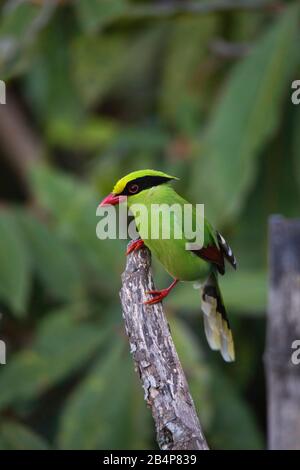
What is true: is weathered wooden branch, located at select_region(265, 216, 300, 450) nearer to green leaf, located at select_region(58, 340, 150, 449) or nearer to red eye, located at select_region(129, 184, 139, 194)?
red eye, located at select_region(129, 184, 139, 194)

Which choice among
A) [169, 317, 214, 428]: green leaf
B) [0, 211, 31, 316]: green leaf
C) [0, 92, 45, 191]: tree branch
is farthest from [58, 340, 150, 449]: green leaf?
[0, 92, 45, 191]: tree branch

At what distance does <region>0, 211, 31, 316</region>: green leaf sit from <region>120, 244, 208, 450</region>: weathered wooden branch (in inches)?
62.4

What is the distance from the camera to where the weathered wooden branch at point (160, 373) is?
2.48 m

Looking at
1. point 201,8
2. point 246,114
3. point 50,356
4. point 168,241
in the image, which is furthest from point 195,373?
point 201,8

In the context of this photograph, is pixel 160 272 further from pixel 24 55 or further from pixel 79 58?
pixel 79 58

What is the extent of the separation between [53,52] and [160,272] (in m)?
1.63

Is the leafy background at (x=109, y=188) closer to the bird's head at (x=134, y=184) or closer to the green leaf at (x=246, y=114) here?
the green leaf at (x=246, y=114)

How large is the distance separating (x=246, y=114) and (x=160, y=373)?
8.11ft

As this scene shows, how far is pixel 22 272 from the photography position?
14.5ft

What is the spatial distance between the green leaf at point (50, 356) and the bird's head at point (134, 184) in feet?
5.21

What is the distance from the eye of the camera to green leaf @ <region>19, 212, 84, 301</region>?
15.9ft

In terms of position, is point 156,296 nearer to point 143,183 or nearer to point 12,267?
point 143,183

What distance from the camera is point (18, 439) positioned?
352cm

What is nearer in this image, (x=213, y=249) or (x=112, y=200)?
(x=112, y=200)
